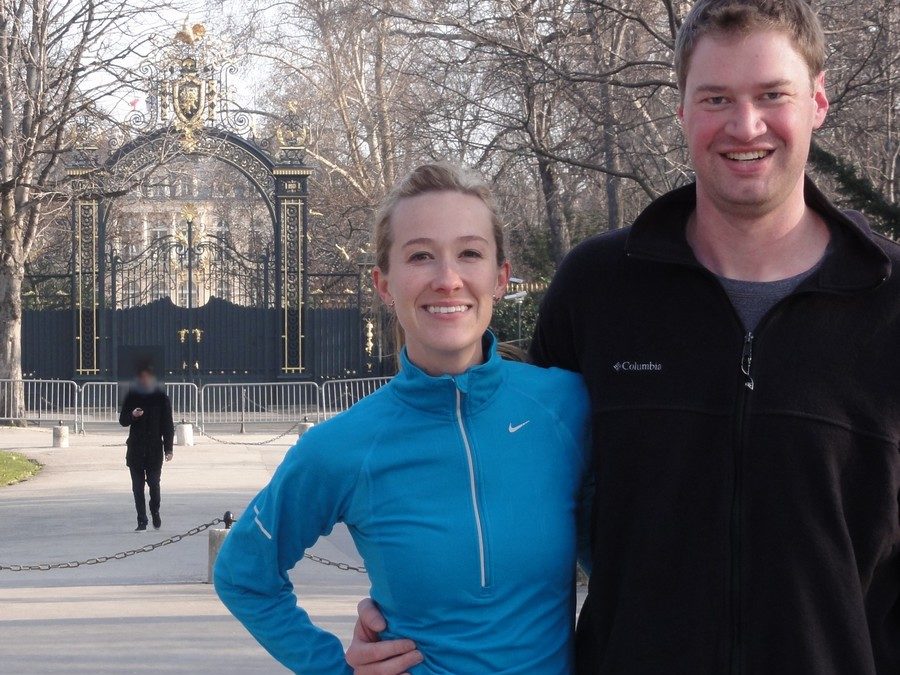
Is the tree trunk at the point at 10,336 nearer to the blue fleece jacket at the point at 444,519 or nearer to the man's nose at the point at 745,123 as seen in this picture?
the blue fleece jacket at the point at 444,519

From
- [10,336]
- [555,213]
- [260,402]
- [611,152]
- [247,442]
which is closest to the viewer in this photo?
[611,152]

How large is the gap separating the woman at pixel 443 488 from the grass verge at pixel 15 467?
1240cm

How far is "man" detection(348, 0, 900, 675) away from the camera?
8.07 ft

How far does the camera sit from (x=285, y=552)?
283 cm

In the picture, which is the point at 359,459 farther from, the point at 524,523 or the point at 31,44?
the point at 31,44

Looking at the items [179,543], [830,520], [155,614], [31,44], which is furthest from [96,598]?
[31,44]

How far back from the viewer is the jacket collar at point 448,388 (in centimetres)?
273

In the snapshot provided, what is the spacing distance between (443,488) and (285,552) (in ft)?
1.38

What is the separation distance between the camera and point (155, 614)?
314 inches

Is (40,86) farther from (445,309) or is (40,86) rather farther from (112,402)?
(445,309)

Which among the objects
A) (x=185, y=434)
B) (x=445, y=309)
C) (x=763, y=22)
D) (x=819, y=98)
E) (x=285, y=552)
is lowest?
(x=185, y=434)

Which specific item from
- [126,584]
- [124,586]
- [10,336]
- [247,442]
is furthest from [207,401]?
[124,586]

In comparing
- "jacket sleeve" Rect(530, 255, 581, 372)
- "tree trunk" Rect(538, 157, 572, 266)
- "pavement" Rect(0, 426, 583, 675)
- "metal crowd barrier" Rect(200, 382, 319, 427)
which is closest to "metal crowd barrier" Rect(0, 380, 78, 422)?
"metal crowd barrier" Rect(200, 382, 319, 427)

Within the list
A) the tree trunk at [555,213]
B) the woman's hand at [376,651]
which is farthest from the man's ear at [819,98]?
the tree trunk at [555,213]
